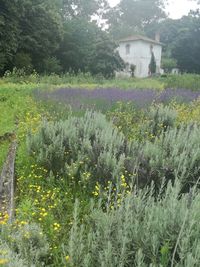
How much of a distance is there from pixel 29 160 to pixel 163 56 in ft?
220

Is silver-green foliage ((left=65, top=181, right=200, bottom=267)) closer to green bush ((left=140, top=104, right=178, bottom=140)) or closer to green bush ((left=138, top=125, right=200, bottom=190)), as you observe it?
green bush ((left=138, top=125, right=200, bottom=190))

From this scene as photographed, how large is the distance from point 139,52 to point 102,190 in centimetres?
5489

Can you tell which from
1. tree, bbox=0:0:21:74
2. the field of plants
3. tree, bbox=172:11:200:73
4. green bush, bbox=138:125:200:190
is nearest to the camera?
the field of plants

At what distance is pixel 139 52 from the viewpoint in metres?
58.3

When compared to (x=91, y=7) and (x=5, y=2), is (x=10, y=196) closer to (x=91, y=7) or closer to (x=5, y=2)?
(x=5, y=2)

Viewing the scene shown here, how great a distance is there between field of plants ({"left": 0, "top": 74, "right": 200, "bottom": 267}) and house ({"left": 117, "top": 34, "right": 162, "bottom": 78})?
159 ft

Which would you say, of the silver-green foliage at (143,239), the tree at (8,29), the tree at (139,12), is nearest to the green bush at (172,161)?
the silver-green foliage at (143,239)

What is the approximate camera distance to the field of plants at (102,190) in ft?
10.3

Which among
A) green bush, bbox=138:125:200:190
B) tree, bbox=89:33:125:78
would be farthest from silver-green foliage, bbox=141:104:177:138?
tree, bbox=89:33:125:78

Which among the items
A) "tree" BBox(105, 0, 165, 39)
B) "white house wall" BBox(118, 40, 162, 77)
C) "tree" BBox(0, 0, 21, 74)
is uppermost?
"tree" BBox(105, 0, 165, 39)

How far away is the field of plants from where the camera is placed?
314 centimetres

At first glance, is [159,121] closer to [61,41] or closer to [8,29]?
[8,29]

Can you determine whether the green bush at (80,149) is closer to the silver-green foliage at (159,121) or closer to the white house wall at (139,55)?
the silver-green foliage at (159,121)

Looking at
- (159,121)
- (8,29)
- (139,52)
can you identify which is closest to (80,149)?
(159,121)
